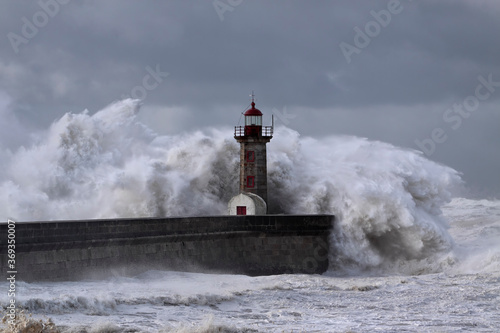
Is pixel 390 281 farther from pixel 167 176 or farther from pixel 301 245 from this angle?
pixel 167 176

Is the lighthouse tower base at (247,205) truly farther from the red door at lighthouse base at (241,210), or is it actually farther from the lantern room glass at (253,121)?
the lantern room glass at (253,121)

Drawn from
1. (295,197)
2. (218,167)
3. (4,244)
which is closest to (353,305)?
(4,244)

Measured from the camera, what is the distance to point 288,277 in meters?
15.4

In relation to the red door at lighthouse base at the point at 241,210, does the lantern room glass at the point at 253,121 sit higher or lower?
higher

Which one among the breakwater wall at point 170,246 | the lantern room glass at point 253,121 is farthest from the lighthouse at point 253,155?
the breakwater wall at point 170,246

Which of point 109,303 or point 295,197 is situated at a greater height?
point 295,197

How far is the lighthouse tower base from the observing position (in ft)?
60.7

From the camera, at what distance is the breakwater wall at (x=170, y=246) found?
12016mm

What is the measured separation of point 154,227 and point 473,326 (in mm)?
5333

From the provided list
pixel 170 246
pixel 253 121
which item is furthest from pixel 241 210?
pixel 170 246

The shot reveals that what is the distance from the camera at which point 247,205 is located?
18.6 metres

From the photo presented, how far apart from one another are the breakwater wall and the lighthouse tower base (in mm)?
1633

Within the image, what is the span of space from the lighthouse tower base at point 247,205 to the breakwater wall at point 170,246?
163cm

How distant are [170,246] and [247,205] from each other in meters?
4.10
